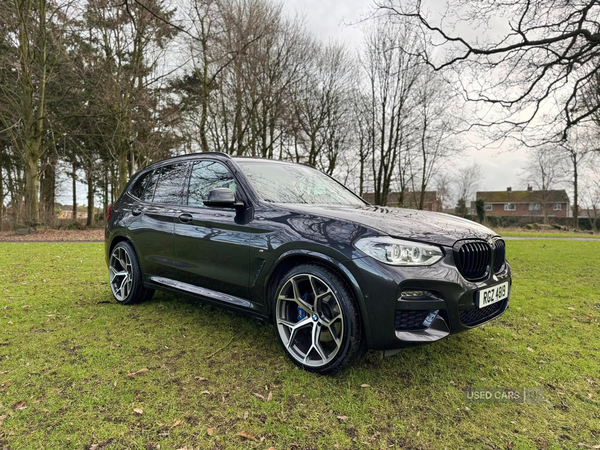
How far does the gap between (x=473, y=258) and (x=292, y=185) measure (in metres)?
1.73

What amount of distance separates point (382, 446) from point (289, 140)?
20.8 metres

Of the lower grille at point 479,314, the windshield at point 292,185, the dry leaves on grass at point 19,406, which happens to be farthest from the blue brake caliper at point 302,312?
the dry leaves on grass at point 19,406

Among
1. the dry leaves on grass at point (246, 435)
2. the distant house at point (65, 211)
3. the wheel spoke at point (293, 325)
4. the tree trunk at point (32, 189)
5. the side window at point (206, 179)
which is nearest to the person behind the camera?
the dry leaves on grass at point (246, 435)

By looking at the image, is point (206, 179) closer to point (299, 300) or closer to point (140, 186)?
point (140, 186)

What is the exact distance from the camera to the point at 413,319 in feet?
7.96

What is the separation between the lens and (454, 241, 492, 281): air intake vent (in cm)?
258

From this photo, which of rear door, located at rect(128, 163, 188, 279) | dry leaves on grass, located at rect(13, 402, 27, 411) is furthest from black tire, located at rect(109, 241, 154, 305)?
dry leaves on grass, located at rect(13, 402, 27, 411)

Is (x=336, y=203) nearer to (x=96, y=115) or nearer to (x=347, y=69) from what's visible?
(x=96, y=115)

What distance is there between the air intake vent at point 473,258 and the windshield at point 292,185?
4.15 feet

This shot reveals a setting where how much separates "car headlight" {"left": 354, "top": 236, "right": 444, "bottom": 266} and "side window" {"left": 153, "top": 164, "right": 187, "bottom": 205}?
7.40 feet

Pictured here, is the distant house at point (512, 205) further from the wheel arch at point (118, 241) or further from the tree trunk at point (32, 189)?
the wheel arch at point (118, 241)

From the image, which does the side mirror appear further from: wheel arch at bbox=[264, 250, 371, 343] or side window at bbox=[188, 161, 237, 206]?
wheel arch at bbox=[264, 250, 371, 343]

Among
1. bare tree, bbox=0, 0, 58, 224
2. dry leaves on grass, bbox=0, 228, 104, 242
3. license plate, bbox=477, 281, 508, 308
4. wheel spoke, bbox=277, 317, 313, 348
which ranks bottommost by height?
dry leaves on grass, bbox=0, 228, 104, 242
